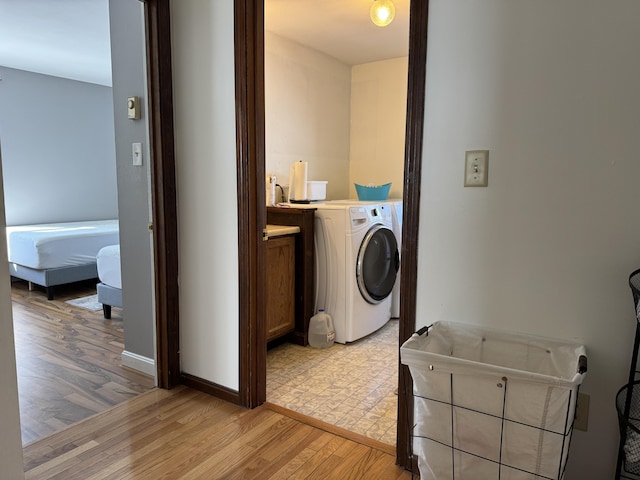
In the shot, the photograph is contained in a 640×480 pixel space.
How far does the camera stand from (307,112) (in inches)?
144

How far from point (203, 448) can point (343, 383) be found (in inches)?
33.8

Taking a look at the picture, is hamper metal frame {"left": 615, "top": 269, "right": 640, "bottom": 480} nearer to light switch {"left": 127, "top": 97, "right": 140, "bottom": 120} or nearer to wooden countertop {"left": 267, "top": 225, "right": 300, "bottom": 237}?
wooden countertop {"left": 267, "top": 225, "right": 300, "bottom": 237}

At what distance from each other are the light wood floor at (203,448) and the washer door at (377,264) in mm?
1156

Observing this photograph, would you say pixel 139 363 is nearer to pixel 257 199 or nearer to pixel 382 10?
pixel 257 199

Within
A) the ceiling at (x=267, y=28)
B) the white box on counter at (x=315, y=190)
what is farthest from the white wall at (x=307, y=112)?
the white box on counter at (x=315, y=190)

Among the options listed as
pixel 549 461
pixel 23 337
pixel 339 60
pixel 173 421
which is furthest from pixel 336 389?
pixel 339 60

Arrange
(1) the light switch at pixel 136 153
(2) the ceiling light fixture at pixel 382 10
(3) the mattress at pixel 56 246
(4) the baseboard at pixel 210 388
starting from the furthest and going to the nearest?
1. (3) the mattress at pixel 56 246
2. (2) the ceiling light fixture at pixel 382 10
3. (1) the light switch at pixel 136 153
4. (4) the baseboard at pixel 210 388

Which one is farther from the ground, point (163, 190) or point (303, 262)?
point (163, 190)

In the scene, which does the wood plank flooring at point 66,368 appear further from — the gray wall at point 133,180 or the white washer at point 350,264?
the white washer at point 350,264

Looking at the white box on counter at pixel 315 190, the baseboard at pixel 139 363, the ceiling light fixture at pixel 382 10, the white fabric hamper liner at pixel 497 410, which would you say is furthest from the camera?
the white box on counter at pixel 315 190

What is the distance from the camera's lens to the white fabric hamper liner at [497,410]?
43.2 inches

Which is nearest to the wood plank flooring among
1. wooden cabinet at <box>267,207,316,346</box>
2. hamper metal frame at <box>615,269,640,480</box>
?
wooden cabinet at <box>267,207,316,346</box>

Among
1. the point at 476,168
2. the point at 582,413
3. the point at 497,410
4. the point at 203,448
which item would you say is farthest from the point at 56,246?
the point at 582,413

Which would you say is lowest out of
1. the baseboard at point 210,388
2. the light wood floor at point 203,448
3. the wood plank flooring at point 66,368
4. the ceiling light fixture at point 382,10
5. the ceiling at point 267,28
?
the wood plank flooring at point 66,368
